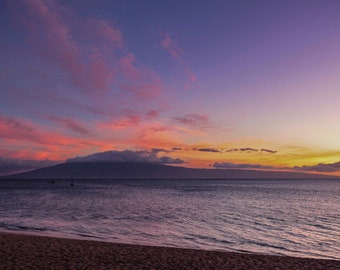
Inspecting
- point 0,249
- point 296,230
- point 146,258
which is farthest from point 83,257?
point 296,230

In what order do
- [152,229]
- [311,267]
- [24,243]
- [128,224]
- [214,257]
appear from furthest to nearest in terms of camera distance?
1. [128,224]
2. [152,229]
3. [24,243]
4. [214,257]
5. [311,267]

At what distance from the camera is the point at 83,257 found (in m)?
17.0

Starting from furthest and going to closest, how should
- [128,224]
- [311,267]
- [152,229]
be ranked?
[128,224], [152,229], [311,267]

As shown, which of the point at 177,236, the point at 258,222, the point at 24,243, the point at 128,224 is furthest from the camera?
the point at 258,222

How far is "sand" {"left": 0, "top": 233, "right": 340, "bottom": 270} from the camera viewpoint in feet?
50.9

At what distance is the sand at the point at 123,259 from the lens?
15.5 metres

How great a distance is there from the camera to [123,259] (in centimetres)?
1684

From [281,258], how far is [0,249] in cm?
1529

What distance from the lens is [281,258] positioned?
736 inches

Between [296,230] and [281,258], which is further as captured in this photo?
[296,230]

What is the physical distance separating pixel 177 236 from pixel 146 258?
11633 millimetres

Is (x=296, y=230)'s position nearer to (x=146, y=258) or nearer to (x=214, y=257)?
(x=214, y=257)

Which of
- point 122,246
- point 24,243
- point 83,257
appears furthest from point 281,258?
point 24,243

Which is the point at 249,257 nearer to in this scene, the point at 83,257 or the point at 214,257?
the point at 214,257
